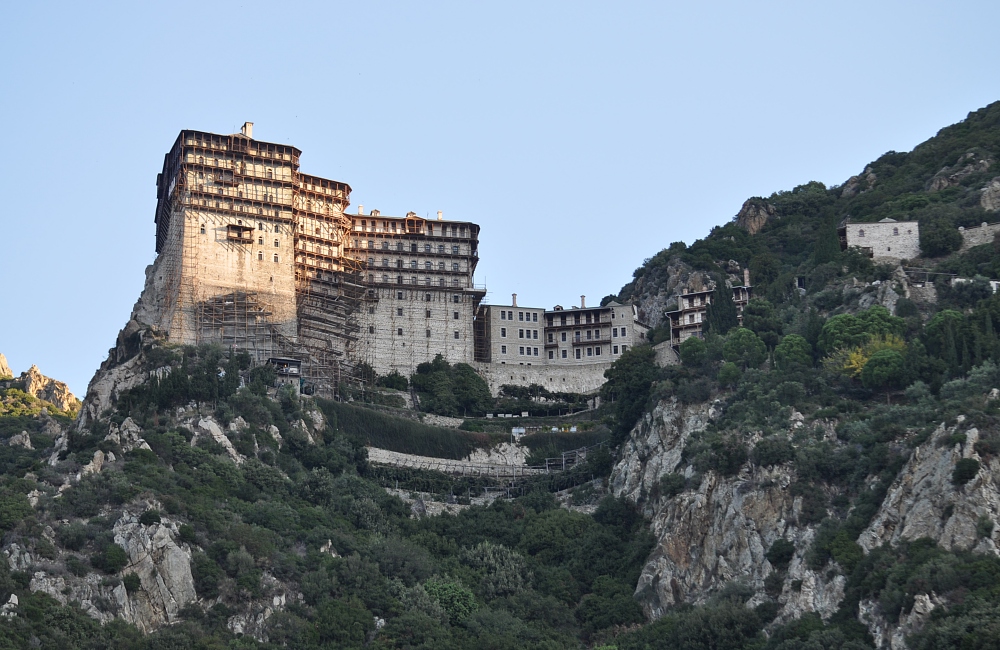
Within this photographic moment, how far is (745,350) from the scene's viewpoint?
9750cm

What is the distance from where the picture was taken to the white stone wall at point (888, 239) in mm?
109312

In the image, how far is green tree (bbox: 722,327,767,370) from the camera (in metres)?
96.5

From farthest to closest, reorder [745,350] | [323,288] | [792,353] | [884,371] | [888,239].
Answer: [323,288], [888,239], [745,350], [792,353], [884,371]

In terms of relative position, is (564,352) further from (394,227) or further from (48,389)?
(48,389)

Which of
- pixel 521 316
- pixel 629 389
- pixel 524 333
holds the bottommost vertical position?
pixel 629 389

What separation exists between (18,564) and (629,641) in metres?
29.5

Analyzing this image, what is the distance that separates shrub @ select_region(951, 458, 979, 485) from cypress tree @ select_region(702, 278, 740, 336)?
3473 cm

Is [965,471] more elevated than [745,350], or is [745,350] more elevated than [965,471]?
[745,350]

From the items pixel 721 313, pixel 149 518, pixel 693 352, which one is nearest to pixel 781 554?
pixel 693 352

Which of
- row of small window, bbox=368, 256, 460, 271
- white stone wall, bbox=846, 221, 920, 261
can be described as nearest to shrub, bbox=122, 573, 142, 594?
row of small window, bbox=368, 256, 460, 271

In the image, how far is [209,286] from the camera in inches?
4186

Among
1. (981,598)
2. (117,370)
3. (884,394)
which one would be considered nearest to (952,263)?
(884,394)

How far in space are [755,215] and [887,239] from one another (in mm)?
28028

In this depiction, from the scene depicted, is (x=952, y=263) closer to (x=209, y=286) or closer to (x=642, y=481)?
(x=642, y=481)
